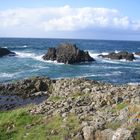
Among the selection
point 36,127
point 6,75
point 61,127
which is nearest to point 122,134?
point 61,127

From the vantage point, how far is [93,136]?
20453 mm

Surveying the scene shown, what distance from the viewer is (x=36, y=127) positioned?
24.6 meters

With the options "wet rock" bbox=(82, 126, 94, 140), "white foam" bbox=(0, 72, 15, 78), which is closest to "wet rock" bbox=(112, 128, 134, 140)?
"wet rock" bbox=(82, 126, 94, 140)

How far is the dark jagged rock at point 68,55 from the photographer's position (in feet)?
308

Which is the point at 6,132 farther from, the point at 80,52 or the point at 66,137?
the point at 80,52

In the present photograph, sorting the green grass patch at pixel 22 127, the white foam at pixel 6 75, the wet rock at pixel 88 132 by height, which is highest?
the wet rock at pixel 88 132

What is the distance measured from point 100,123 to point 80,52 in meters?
75.5

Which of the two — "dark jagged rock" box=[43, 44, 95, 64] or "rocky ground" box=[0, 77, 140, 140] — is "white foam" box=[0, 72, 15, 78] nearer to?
"dark jagged rock" box=[43, 44, 95, 64]

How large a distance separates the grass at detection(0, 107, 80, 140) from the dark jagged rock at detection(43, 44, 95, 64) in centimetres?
6558

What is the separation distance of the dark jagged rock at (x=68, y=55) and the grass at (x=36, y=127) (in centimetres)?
6558

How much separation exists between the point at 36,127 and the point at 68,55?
233 ft

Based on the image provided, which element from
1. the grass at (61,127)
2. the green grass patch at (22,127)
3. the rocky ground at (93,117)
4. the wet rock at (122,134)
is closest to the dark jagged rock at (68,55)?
the rocky ground at (93,117)

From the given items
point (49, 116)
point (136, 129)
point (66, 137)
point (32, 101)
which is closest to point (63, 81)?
point (32, 101)

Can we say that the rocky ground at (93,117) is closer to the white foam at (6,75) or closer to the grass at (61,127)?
the grass at (61,127)
